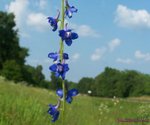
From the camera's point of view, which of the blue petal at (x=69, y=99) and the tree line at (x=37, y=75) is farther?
the tree line at (x=37, y=75)

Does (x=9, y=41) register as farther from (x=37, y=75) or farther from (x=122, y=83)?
(x=37, y=75)

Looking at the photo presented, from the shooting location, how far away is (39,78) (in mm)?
122688

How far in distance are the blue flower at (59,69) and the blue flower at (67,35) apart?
164 mm

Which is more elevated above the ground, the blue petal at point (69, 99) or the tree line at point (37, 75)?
the tree line at point (37, 75)

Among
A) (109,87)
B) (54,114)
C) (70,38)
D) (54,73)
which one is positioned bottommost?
(54,114)

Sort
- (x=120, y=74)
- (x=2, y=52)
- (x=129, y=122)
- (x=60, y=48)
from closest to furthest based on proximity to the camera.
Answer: (x=60, y=48) < (x=129, y=122) < (x=2, y=52) < (x=120, y=74)

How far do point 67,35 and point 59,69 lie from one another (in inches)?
9.0

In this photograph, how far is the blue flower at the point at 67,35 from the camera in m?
3.13

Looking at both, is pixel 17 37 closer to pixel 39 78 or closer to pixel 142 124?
pixel 39 78

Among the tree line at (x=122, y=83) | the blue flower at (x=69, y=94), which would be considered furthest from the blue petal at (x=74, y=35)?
the tree line at (x=122, y=83)

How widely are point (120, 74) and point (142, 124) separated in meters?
106

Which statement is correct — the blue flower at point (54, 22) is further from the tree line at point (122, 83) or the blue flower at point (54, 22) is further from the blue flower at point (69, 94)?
the tree line at point (122, 83)

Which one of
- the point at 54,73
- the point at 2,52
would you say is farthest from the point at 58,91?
the point at 2,52

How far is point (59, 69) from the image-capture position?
319 centimetres
